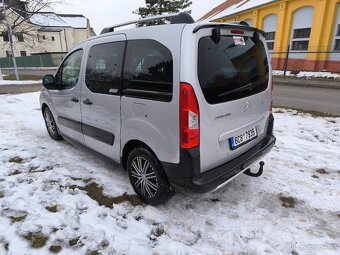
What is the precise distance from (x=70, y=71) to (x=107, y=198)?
2112mm

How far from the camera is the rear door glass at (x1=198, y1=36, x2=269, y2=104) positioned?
240 centimetres

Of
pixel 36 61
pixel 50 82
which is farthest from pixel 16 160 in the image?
pixel 36 61

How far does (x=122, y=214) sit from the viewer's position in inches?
114

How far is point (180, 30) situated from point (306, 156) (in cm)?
317

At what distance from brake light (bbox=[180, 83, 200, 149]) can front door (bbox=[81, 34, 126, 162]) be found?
97 cm

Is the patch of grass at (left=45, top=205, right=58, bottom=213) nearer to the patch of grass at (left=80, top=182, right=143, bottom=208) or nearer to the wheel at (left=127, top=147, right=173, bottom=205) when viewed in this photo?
the patch of grass at (left=80, top=182, right=143, bottom=208)

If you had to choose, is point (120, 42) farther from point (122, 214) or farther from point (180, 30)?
point (122, 214)

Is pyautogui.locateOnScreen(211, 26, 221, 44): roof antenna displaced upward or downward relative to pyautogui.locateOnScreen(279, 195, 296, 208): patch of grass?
upward

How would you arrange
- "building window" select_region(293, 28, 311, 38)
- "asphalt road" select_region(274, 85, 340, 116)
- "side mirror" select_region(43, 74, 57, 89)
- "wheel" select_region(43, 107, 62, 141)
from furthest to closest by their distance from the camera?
1. "building window" select_region(293, 28, 311, 38)
2. "asphalt road" select_region(274, 85, 340, 116)
3. "wheel" select_region(43, 107, 62, 141)
4. "side mirror" select_region(43, 74, 57, 89)

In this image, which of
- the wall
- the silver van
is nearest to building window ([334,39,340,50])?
the wall

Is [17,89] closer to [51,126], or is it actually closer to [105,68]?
[51,126]

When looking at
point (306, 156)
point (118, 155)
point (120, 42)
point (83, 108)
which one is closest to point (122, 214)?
point (118, 155)

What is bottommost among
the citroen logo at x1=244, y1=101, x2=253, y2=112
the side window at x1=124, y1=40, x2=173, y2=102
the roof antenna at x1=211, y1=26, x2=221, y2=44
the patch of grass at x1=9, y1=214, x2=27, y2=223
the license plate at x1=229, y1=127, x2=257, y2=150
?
the patch of grass at x1=9, y1=214, x2=27, y2=223

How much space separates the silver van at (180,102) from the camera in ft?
7.76
